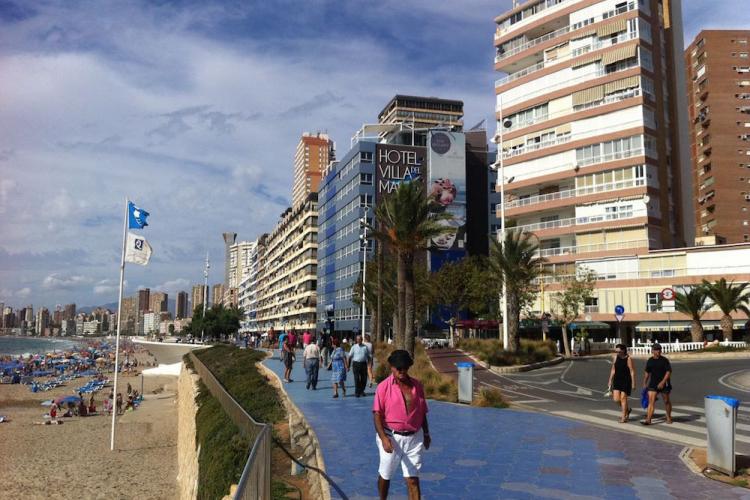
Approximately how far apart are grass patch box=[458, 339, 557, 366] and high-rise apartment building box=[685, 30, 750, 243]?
56.1 metres

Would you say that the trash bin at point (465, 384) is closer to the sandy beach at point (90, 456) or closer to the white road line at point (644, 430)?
the white road line at point (644, 430)

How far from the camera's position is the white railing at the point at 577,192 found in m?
47.8

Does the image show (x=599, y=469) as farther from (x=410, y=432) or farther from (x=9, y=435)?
(x=9, y=435)

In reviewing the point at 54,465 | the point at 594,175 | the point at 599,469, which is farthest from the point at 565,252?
the point at 599,469

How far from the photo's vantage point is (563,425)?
11.8m

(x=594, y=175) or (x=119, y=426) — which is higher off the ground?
(x=594, y=175)

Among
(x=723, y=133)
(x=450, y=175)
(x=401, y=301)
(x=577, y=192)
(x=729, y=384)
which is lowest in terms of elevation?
(x=729, y=384)

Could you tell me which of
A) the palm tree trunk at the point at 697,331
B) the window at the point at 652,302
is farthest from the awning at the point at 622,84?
the palm tree trunk at the point at 697,331

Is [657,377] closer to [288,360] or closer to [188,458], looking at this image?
[288,360]

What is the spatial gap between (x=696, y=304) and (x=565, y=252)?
12.5 metres

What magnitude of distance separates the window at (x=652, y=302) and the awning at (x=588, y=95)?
17.0m

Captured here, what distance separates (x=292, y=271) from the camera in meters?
105

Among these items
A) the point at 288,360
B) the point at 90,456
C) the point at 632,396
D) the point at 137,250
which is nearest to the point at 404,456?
the point at 288,360

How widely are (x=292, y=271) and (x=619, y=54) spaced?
6881 centimetres
